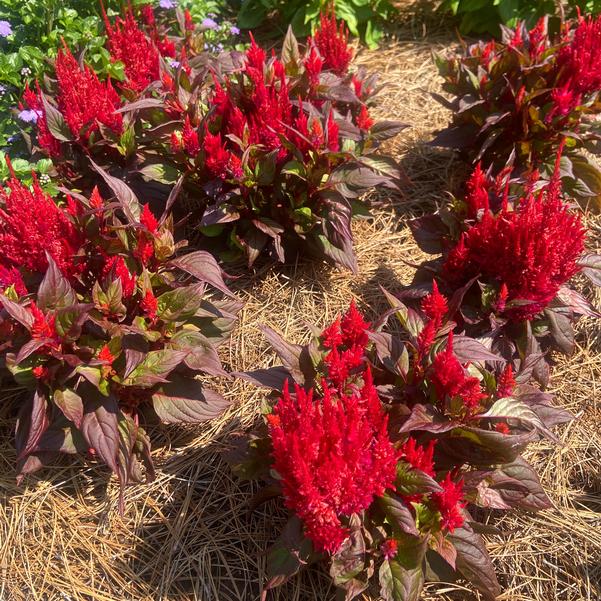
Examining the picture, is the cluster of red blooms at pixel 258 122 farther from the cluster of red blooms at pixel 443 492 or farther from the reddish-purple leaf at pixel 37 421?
the cluster of red blooms at pixel 443 492

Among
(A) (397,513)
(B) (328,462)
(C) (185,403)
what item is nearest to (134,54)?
(C) (185,403)

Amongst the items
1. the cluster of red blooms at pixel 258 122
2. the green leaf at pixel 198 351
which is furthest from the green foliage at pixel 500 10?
the green leaf at pixel 198 351

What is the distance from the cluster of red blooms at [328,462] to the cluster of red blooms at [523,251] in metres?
0.89

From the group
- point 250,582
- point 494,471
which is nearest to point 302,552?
point 250,582

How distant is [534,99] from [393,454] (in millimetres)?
2240

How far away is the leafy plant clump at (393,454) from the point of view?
160 cm

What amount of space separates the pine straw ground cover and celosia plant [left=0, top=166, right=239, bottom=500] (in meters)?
0.18

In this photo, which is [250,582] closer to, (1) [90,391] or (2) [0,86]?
(1) [90,391]

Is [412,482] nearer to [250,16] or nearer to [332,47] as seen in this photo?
[332,47]

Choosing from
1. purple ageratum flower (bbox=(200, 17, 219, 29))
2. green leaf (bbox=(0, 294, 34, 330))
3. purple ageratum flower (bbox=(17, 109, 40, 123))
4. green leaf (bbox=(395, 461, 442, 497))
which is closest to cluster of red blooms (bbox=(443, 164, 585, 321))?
green leaf (bbox=(395, 461, 442, 497))

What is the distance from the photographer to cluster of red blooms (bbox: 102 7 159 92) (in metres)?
2.99

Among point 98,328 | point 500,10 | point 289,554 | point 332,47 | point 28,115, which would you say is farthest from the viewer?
point 500,10

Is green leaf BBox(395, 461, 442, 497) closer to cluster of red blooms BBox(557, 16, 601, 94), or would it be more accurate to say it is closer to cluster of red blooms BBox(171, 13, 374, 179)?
cluster of red blooms BBox(171, 13, 374, 179)

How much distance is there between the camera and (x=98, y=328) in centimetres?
213
